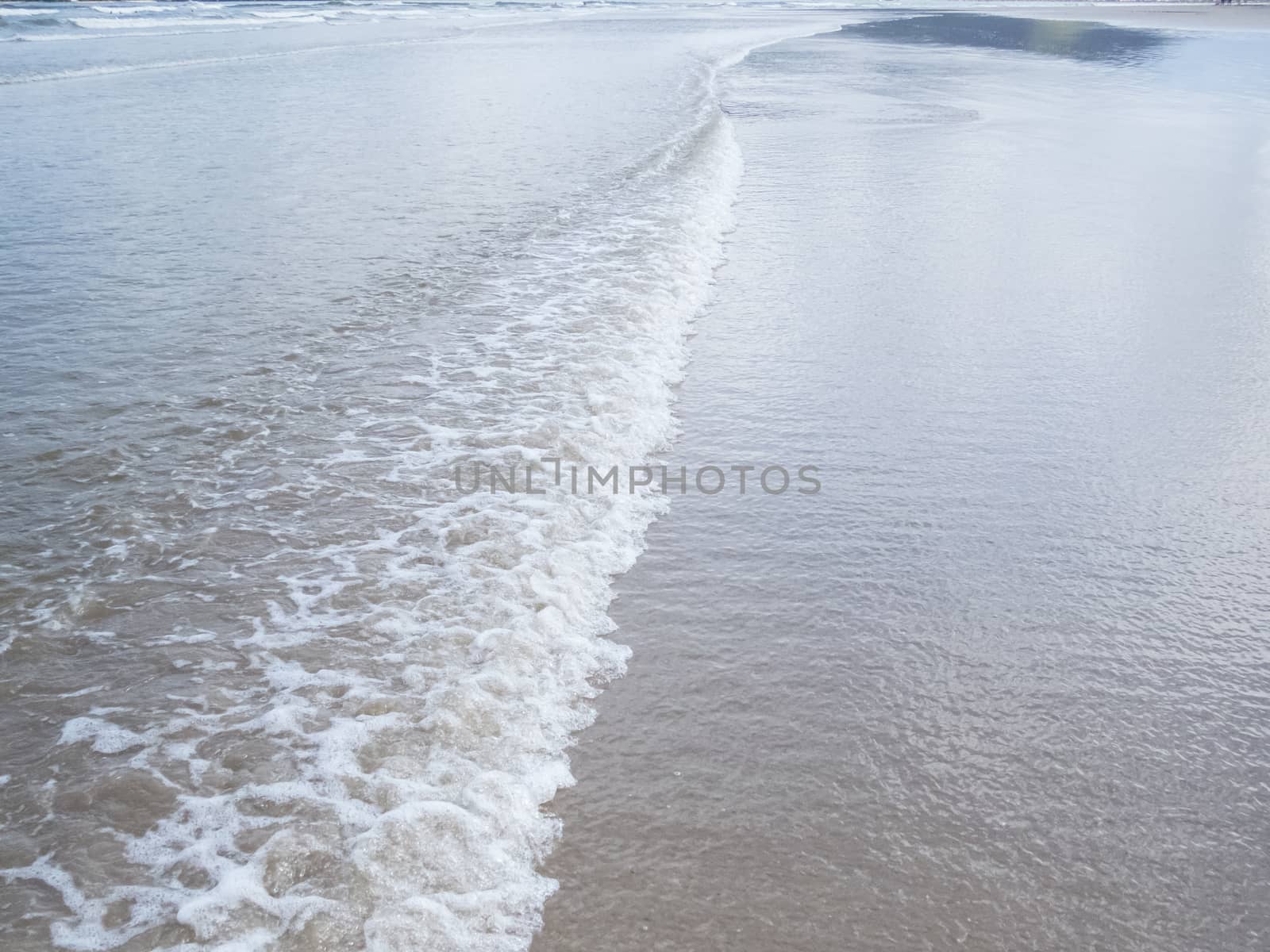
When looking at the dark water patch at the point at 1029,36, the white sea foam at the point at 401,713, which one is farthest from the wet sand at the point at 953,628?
the dark water patch at the point at 1029,36

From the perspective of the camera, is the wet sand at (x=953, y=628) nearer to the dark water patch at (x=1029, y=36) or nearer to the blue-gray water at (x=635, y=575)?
the blue-gray water at (x=635, y=575)

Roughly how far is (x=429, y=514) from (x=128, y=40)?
37.2 m

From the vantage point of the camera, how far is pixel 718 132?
55.7 feet

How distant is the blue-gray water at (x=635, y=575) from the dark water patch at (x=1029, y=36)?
27060 millimetres

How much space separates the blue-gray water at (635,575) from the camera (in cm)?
302

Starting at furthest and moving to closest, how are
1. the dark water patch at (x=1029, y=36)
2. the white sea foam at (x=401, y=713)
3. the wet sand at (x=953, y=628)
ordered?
the dark water patch at (x=1029, y=36) < the wet sand at (x=953, y=628) < the white sea foam at (x=401, y=713)

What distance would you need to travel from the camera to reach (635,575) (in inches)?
186

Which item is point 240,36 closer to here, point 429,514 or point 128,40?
point 128,40

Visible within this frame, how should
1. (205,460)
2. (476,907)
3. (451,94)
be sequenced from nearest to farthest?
(476,907) → (205,460) → (451,94)

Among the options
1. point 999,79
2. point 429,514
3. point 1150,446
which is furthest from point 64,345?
point 999,79

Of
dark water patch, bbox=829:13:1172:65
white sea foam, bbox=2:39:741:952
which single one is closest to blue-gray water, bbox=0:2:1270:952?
white sea foam, bbox=2:39:741:952

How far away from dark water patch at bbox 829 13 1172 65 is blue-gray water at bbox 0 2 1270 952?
2706 cm

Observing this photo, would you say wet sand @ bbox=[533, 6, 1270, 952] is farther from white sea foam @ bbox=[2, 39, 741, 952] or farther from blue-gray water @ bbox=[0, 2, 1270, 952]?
white sea foam @ bbox=[2, 39, 741, 952]

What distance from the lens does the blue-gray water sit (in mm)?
3023
